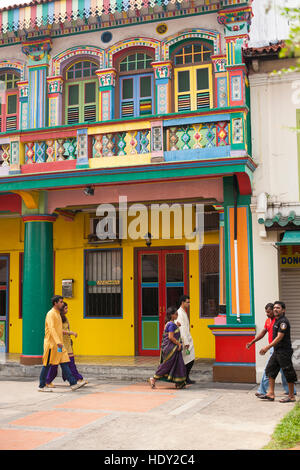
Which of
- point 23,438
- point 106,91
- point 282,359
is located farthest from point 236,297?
point 23,438

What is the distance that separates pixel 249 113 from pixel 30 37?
5636 mm

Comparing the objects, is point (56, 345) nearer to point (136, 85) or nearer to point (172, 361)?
point (172, 361)

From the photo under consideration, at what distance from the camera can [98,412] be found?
29.4 feet

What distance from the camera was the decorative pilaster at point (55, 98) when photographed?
551 inches

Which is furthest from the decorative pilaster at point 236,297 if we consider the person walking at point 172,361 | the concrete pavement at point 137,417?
the person walking at point 172,361

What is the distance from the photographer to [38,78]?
46.3 feet

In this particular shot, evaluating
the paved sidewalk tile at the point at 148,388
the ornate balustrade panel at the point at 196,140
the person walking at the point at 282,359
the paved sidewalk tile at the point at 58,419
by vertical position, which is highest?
the ornate balustrade panel at the point at 196,140

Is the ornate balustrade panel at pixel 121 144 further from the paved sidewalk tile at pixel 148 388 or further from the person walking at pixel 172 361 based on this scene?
the paved sidewalk tile at pixel 148 388

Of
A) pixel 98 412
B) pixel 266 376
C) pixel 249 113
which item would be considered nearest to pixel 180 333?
pixel 266 376

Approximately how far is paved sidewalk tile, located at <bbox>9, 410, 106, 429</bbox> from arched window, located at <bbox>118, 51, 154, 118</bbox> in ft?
23.9

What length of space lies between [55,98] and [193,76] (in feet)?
10.9

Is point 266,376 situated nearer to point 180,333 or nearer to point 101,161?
point 180,333
